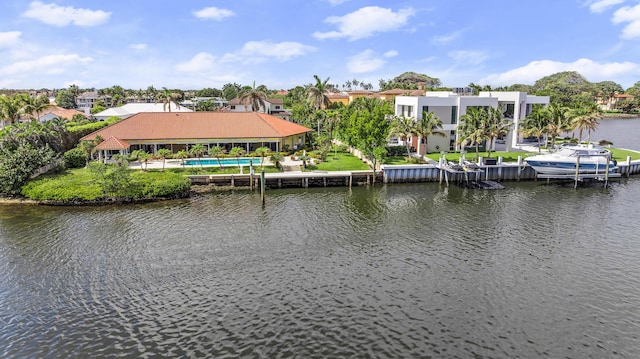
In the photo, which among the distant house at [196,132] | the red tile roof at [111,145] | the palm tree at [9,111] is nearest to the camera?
the red tile roof at [111,145]

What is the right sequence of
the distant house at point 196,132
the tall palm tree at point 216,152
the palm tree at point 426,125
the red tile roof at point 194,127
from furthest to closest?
the red tile roof at point 194,127 < the palm tree at point 426,125 < the distant house at point 196,132 < the tall palm tree at point 216,152

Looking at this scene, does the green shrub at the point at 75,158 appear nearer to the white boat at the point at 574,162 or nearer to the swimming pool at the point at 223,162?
the swimming pool at the point at 223,162

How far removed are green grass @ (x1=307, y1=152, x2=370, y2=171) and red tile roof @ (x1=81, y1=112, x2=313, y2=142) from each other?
7.18 meters

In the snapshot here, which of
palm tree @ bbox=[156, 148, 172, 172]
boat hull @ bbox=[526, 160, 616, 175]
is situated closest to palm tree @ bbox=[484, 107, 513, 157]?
boat hull @ bbox=[526, 160, 616, 175]

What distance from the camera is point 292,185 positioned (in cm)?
4566

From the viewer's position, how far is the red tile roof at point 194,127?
54062mm

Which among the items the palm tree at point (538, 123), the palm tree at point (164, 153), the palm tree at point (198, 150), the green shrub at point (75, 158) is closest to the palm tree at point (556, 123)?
the palm tree at point (538, 123)

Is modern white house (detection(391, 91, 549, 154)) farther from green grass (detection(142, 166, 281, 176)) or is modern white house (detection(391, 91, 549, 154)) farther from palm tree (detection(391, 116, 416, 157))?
green grass (detection(142, 166, 281, 176))

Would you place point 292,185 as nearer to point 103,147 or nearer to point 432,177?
point 432,177

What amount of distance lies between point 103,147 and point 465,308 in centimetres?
4335

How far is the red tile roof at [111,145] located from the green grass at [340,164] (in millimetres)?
21570

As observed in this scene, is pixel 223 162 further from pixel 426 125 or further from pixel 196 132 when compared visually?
pixel 426 125

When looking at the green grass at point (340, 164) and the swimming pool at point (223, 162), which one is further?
the swimming pool at point (223, 162)

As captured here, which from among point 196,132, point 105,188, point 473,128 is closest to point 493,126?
point 473,128
